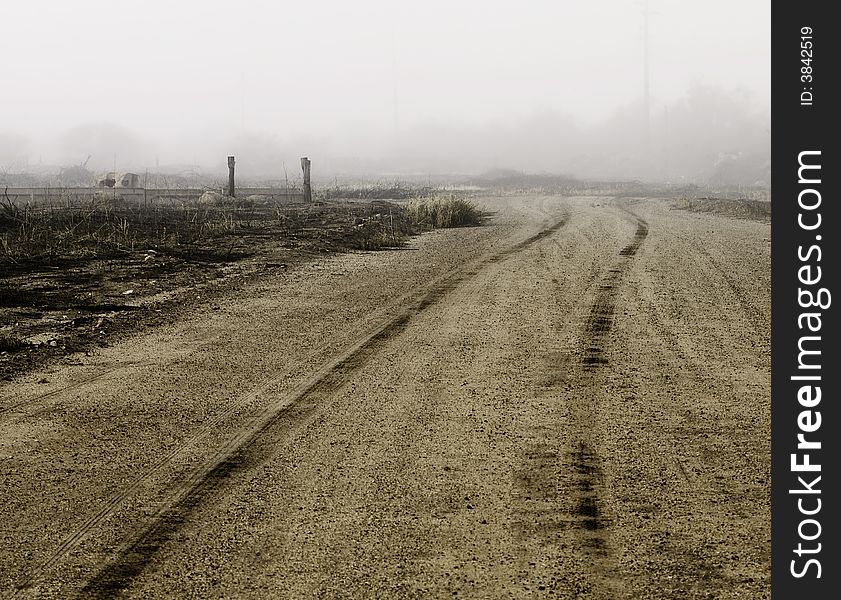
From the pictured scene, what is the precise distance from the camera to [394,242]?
22.5m

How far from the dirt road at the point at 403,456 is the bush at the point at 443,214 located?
16.6 metres

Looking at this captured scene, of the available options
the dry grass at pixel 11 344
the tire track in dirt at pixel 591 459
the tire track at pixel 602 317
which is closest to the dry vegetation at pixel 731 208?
the tire track at pixel 602 317

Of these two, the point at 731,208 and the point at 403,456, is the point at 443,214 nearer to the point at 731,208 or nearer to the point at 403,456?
the point at 731,208

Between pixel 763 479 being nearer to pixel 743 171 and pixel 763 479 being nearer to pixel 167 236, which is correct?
pixel 167 236

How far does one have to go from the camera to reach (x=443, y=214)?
30453 mm

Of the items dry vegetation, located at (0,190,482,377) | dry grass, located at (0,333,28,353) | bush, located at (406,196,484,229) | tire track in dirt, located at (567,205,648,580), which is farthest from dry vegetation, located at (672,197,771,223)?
dry grass, located at (0,333,28,353)

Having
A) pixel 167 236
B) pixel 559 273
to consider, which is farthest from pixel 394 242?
pixel 559 273

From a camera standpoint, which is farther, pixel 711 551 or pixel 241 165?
pixel 241 165

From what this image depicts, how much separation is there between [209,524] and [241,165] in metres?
161

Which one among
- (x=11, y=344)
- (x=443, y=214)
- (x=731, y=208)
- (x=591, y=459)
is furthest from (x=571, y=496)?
(x=731, y=208)

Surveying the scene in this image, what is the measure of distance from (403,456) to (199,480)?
4.47ft

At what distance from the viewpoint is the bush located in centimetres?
2959

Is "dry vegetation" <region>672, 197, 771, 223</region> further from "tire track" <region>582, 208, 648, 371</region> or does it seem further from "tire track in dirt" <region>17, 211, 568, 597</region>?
"tire track in dirt" <region>17, 211, 568, 597</region>
